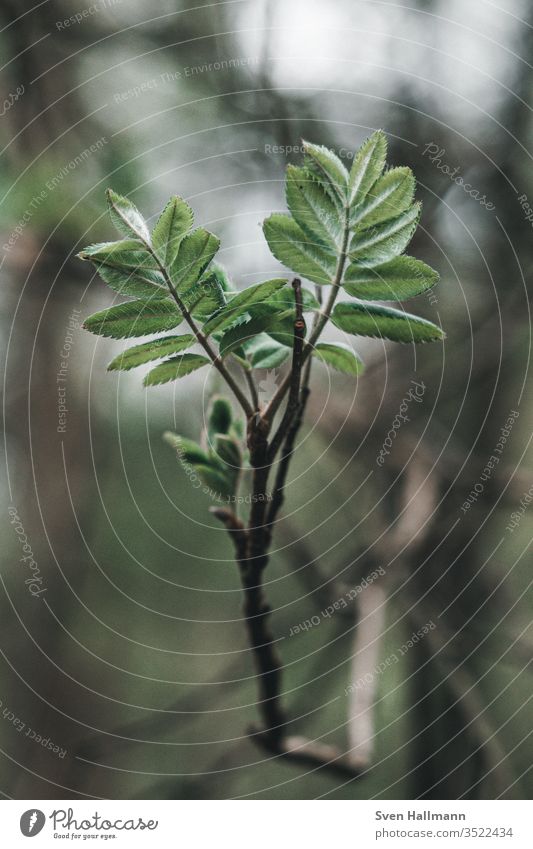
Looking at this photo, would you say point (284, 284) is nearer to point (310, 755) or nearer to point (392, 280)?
point (392, 280)

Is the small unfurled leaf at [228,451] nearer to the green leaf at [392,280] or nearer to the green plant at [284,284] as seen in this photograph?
the green plant at [284,284]

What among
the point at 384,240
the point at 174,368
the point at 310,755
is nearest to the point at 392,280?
the point at 384,240

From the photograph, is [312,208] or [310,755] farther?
[310,755]

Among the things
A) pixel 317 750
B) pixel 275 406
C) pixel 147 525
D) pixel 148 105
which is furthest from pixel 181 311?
pixel 148 105

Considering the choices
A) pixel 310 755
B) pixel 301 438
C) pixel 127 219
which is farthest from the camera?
pixel 301 438
